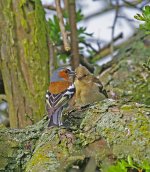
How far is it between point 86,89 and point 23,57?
0.58 m

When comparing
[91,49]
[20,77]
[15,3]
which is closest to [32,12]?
[15,3]

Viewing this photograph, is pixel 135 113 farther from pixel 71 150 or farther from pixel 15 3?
pixel 15 3

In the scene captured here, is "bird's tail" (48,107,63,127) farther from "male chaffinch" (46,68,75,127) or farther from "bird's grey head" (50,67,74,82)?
"bird's grey head" (50,67,74,82)

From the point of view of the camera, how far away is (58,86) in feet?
10.5

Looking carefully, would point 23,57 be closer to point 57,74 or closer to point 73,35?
point 57,74

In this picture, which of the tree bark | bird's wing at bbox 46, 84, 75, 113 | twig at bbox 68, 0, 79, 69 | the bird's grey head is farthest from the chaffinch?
twig at bbox 68, 0, 79, 69

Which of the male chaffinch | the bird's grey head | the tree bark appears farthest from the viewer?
the bird's grey head

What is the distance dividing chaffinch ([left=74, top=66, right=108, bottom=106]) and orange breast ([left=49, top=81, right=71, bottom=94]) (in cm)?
13

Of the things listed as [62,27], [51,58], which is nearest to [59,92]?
[51,58]

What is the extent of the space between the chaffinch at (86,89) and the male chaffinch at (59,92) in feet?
0.18

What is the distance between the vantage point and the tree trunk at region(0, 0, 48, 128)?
11.0 ft

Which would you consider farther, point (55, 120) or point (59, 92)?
point (59, 92)

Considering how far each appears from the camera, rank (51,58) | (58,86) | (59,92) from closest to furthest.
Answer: (59,92), (58,86), (51,58)

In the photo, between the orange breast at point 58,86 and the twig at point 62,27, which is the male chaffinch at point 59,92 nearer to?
the orange breast at point 58,86
